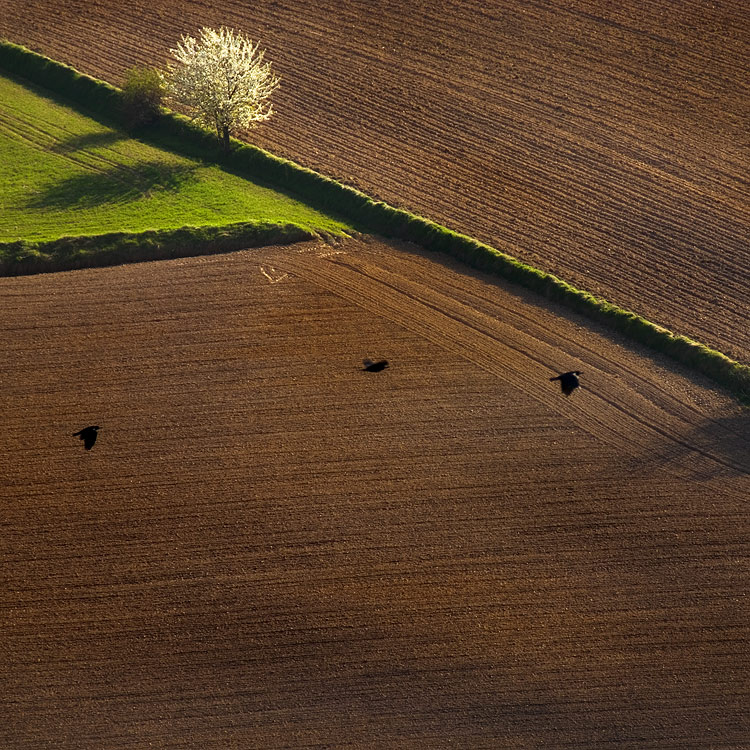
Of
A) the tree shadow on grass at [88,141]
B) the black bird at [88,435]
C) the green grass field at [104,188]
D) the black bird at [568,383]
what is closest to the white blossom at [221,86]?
the green grass field at [104,188]

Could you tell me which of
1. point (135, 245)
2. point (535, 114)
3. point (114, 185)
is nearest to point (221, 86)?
point (114, 185)

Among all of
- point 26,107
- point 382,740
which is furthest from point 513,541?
point 26,107

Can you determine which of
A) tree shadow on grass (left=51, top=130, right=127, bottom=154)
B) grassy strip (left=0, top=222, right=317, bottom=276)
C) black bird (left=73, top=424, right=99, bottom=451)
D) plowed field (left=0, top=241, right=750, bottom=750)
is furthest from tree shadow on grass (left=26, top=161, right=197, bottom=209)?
black bird (left=73, top=424, right=99, bottom=451)

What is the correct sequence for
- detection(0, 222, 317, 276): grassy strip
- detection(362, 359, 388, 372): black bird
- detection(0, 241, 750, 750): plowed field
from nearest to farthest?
detection(0, 241, 750, 750): plowed field → detection(362, 359, 388, 372): black bird → detection(0, 222, 317, 276): grassy strip

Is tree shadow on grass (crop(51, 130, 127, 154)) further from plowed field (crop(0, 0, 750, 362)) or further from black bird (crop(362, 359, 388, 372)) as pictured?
black bird (crop(362, 359, 388, 372))

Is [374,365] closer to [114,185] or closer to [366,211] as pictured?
[366,211]

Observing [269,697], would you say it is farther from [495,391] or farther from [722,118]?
[722,118]

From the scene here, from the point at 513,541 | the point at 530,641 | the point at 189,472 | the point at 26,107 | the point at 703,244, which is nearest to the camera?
the point at 530,641
